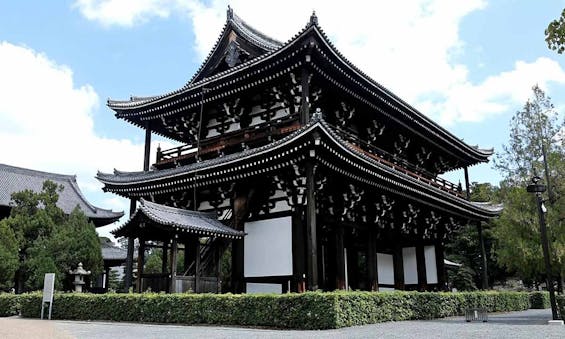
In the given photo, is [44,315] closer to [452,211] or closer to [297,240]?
[297,240]

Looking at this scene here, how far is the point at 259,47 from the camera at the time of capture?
2112 cm

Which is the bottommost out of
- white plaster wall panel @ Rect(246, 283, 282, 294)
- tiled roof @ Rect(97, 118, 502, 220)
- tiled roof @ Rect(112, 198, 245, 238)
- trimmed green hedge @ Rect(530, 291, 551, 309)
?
trimmed green hedge @ Rect(530, 291, 551, 309)

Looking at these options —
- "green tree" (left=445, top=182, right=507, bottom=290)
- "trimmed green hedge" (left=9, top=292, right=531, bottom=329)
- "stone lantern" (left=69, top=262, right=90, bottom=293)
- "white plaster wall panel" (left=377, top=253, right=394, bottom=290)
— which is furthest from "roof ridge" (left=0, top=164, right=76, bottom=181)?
"green tree" (left=445, top=182, right=507, bottom=290)

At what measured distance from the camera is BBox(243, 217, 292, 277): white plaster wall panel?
18062 mm

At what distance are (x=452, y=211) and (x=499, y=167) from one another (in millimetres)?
9709

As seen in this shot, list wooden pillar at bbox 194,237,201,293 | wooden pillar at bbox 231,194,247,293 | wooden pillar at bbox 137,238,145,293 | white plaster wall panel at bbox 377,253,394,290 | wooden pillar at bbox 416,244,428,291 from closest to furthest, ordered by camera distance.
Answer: wooden pillar at bbox 194,237,201,293
wooden pillar at bbox 137,238,145,293
wooden pillar at bbox 231,194,247,293
white plaster wall panel at bbox 377,253,394,290
wooden pillar at bbox 416,244,428,291

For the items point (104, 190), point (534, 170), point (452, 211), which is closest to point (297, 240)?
point (104, 190)

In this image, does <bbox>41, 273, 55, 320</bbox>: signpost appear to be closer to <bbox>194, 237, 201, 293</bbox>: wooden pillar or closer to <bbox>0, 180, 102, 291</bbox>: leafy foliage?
<bbox>194, 237, 201, 293</bbox>: wooden pillar

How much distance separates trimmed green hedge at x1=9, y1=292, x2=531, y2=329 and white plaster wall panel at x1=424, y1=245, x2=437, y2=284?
9109 millimetres

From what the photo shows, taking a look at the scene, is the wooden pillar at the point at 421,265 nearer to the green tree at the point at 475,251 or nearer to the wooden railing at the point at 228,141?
the wooden railing at the point at 228,141

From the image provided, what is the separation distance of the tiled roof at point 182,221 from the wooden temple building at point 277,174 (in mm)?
63

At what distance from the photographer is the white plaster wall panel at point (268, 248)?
59.3ft

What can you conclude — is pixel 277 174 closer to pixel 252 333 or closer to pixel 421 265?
pixel 252 333

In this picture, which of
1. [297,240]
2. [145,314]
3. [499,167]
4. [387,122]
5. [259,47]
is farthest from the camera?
[499,167]
